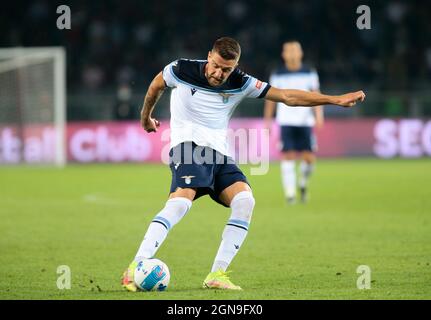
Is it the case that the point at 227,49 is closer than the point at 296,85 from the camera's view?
Yes

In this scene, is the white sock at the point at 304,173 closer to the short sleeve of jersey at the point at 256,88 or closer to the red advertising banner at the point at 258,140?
the short sleeve of jersey at the point at 256,88

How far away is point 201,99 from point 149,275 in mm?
1370

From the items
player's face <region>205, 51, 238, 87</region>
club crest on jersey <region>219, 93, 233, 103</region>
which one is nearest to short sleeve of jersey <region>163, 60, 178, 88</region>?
player's face <region>205, 51, 238, 87</region>

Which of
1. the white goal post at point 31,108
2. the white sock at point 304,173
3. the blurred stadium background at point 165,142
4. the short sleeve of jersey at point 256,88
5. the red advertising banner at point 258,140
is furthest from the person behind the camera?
the red advertising banner at point 258,140

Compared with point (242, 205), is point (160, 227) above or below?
below

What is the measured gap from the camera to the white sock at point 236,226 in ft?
22.6

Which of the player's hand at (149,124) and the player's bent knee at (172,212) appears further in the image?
the player's hand at (149,124)

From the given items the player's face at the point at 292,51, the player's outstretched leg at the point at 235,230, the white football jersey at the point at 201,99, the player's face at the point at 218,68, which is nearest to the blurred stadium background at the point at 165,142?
the player's outstretched leg at the point at 235,230

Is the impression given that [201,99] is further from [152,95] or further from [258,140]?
[258,140]

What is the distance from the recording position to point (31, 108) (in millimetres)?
22547

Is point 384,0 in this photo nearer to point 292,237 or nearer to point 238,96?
point 292,237

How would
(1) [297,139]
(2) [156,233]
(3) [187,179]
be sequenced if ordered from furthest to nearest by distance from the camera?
(1) [297,139] < (3) [187,179] < (2) [156,233]

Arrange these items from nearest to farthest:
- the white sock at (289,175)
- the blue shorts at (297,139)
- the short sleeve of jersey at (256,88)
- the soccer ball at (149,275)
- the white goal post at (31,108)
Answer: the soccer ball at (149,275), the short sleeve of jersey at (256,88), the white sock at (289,175), the blue shorts at (297,139), the white goal post at (31,108)

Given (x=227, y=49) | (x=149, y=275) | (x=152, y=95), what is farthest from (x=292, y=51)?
(x=149, y=275)
